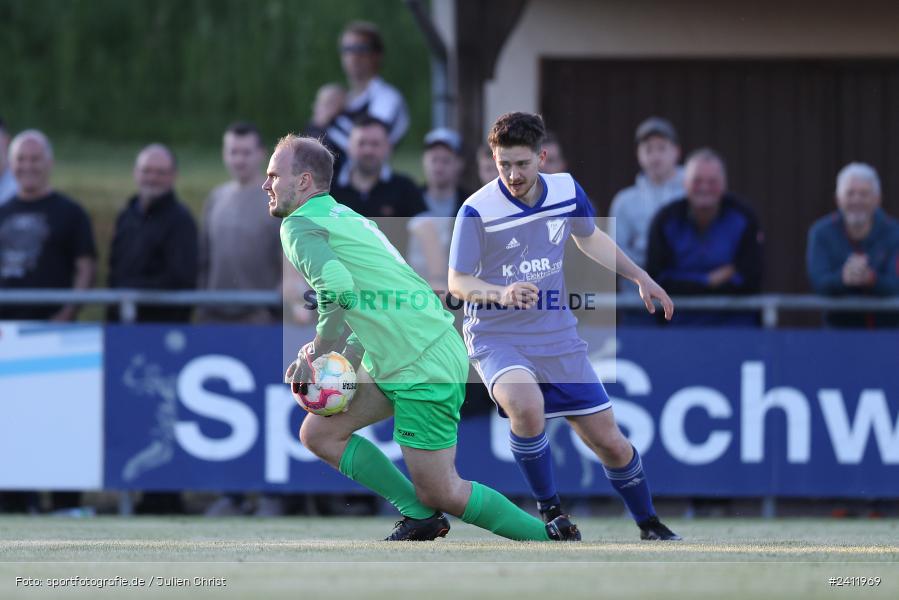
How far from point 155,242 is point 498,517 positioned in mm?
4618

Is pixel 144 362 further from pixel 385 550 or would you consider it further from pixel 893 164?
pixel 893 164

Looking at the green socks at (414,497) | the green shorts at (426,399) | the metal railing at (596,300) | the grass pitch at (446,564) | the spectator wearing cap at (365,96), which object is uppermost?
the spectator wearing cap at (365,96)

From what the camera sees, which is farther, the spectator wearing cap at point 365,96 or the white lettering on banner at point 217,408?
the spectator wearing cap at point 365,96

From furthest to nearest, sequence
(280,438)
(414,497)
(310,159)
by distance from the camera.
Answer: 1. (280,438)
2. (414,497)
3. (310,159)

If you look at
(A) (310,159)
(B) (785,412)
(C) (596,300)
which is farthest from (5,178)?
(B) (785,412)

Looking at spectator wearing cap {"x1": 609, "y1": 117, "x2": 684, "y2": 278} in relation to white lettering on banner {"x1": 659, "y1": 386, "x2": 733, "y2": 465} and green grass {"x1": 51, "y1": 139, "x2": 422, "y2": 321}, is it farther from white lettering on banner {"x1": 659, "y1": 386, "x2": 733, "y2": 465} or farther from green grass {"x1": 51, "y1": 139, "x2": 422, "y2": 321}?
green grass {"x1": 51, "y1": 139, "x2": 422, "y2": 321}

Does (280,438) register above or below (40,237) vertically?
below

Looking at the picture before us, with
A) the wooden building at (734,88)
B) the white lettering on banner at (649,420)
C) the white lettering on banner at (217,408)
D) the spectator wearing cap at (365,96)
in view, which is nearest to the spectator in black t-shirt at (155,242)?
the white lettering on banner at (217,408)

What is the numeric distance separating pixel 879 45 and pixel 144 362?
668 centimetres

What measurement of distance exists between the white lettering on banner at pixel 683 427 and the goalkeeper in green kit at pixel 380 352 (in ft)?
→ 11.3

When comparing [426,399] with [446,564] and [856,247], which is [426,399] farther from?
[856,247]

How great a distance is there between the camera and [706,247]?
10242 mm

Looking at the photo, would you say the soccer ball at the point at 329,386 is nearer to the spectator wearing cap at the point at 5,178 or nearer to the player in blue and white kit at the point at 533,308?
the player in blue and white kit at the point at 533,308

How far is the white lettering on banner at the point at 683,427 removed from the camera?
395 inches
